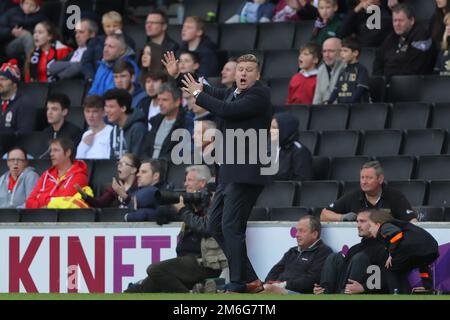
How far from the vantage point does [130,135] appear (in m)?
15.5

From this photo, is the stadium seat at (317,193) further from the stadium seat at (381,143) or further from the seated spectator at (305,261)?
the seated spectator at (305,261)

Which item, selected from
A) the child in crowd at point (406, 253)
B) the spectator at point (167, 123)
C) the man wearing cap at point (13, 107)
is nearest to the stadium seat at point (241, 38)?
the spectator at point (167, 123)

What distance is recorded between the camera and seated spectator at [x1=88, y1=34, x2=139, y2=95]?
1662 centimetres

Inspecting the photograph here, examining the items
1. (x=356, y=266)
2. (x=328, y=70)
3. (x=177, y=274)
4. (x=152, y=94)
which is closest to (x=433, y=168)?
(x=328, y=70)

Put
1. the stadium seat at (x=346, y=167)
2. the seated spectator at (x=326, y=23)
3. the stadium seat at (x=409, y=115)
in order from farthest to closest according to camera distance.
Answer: the seated spectator at (x=326, y=23)
the stadium seat at (x=409, y=115)
the stadium seat at (x=346, y=167)

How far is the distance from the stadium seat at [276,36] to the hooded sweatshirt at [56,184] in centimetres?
331

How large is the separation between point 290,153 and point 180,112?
4.94ft

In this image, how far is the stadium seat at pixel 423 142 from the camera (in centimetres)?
1456

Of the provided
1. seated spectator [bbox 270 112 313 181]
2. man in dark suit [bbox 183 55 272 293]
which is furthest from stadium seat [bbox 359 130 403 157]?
man in dark suit [bbox 183 55 272 293]

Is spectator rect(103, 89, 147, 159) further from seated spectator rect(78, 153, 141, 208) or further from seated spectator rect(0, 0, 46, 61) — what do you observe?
seated spectator rect(0, 0, 46, 61)

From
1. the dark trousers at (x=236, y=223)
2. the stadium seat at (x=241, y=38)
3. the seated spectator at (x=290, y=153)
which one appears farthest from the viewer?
the stadium seat at (x=241, y=38)

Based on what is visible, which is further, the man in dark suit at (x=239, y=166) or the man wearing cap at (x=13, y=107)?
the man wearing cap at (x=13, y=107)

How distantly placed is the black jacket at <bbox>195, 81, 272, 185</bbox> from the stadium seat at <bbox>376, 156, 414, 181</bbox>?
10.9 ft

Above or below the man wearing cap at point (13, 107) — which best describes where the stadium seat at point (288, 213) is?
below
